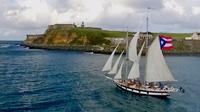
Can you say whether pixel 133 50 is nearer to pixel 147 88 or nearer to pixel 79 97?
pixel 147 88

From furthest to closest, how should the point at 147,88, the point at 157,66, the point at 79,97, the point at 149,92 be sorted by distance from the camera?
the point at 157,66
the point at 147,88
the point at 149,92
the point at 79,97

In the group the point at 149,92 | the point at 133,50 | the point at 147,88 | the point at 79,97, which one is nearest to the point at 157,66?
the point at 147,88

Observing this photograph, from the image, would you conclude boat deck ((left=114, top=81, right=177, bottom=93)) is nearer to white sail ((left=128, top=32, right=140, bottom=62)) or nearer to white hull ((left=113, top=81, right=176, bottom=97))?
white hull ((left=113, top=81, right=176, bottom=97))

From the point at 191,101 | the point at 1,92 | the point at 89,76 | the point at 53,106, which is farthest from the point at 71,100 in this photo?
the point at 89,76

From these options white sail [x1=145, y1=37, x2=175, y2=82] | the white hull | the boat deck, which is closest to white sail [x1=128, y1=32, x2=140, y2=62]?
white sail [x1=145, y1=37, x2=175, y2=82]

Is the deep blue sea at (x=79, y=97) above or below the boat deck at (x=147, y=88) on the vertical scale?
below

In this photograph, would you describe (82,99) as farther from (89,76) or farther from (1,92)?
(89,76)

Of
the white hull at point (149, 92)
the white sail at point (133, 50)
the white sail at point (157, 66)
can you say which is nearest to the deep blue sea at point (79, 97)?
the white hull at point (149, 92)

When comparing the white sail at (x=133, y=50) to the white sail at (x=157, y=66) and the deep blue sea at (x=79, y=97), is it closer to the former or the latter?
the white sail at (x=157, y=66)
